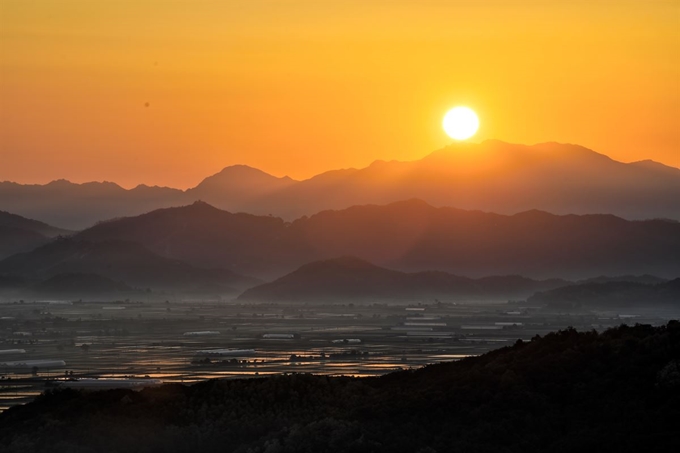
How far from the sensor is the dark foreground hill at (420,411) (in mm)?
41781

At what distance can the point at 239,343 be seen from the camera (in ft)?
403

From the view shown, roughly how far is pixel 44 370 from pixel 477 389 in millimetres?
51670

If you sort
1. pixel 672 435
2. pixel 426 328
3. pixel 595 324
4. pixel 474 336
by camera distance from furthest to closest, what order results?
pixel 595 324
pixel 426 328
pixel 474 336
pixel 672 435

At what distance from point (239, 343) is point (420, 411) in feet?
260

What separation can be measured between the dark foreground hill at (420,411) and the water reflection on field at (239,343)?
22.0 m

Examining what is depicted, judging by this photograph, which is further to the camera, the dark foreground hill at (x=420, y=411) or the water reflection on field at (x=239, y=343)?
the water reflection on field at (x=239, y=343)

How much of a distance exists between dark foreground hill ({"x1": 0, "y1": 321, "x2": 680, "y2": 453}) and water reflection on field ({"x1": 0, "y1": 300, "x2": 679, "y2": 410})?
2200 centimetres

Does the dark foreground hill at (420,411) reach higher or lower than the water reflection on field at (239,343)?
lower

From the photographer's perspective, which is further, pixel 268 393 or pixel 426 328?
pixel 426 328

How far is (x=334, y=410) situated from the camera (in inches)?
1816

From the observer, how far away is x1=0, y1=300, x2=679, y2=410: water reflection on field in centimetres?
8712

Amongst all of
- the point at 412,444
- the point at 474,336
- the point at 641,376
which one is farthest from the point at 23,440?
the point at 474,336

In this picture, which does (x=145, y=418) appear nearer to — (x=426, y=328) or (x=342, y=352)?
(x=342, y=352)

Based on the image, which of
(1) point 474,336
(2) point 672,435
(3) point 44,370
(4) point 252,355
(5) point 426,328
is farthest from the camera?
(5) point 426,328
